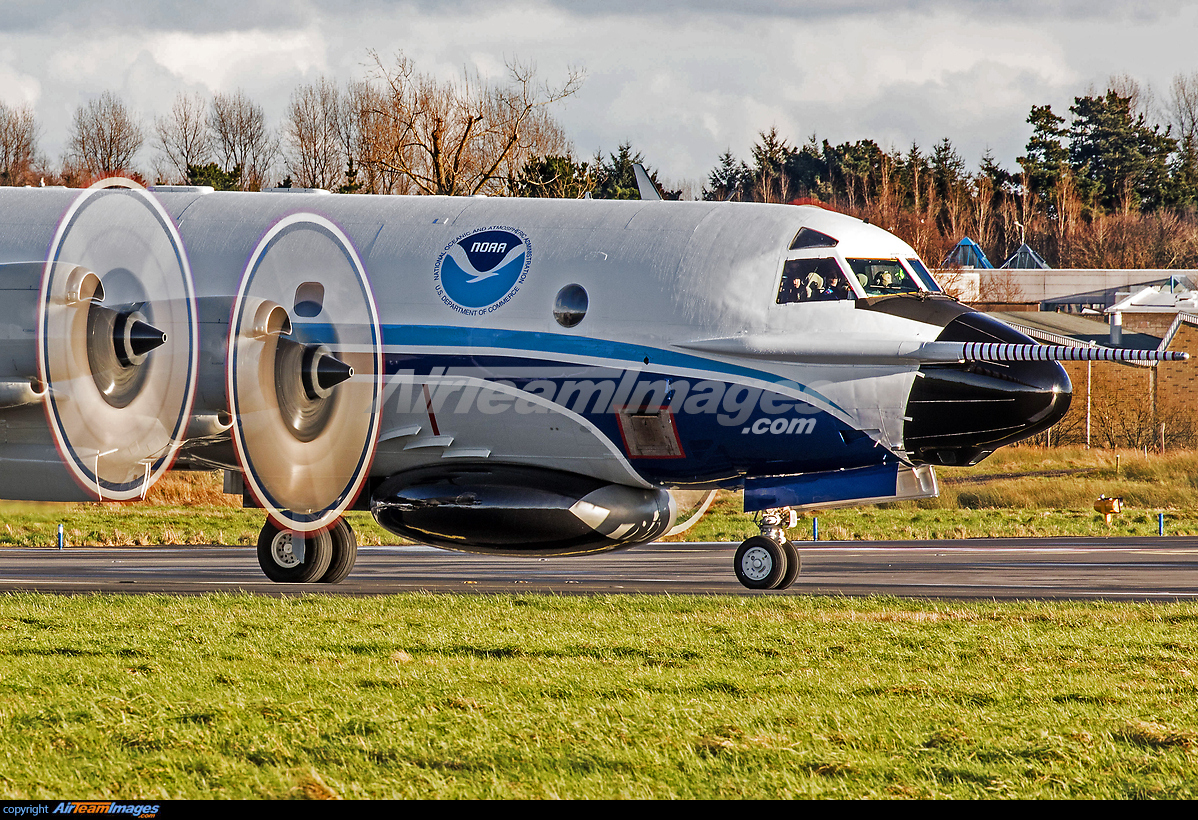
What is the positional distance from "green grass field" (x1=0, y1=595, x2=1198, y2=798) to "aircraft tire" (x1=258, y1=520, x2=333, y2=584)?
2099mm

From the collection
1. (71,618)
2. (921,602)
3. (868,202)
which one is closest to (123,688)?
(71,618)

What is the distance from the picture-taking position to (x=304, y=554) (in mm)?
21656

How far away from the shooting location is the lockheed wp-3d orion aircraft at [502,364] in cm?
1700

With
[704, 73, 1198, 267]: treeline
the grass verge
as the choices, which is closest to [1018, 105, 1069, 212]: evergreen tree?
[704, 73, 1198, 267]: treeline

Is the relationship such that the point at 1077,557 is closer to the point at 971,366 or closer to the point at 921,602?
the point at 921,602

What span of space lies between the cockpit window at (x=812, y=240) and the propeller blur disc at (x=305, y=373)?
5388 mm

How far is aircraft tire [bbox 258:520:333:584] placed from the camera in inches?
850

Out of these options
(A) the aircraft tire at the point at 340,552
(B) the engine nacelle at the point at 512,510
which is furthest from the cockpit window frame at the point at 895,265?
(A) the aircraft tire at the point at 340,552

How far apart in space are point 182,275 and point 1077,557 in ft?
68.1

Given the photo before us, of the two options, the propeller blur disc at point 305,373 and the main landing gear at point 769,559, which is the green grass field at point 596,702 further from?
the propeller blur disc at point 305,373

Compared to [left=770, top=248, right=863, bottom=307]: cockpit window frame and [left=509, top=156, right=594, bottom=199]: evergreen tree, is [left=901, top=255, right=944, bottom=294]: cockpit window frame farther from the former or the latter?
[left=509, top=156, right=594, bottom=199]: evergreen tree

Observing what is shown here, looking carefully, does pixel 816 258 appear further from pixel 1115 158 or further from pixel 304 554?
pixel 1115 158

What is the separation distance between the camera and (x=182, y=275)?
17.9m

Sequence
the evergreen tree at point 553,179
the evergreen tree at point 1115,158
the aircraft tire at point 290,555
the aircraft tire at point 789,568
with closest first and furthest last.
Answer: the aircraft tire at point 789,568
the aircraft tire at point 290,555
the evergreen tree at point 553,179
the evergreen tree at point 1115,158
